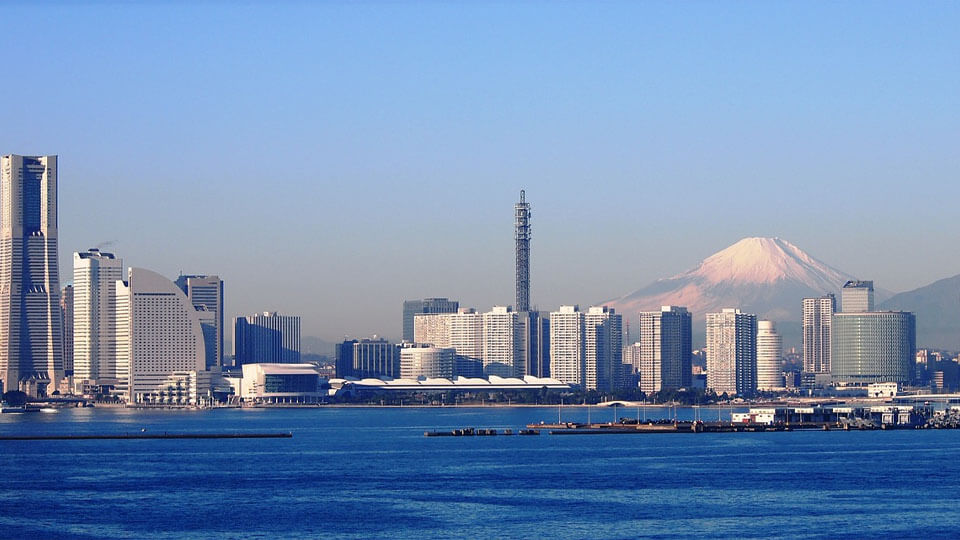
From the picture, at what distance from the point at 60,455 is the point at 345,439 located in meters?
25.7

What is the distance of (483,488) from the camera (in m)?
75.1

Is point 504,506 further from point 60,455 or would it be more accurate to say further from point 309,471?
point 60,455

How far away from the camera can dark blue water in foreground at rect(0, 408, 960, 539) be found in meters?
61.3

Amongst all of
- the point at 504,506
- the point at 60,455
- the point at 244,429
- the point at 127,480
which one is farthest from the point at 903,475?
the point at 244,429

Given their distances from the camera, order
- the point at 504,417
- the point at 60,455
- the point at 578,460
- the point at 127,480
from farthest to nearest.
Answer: the point at 504,417 < the point at 60,455 < the point at 578,460 < the point at 127,480

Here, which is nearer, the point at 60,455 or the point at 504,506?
the point at 504,506

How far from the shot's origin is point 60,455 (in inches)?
3942

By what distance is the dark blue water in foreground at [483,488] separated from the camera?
61312 mm

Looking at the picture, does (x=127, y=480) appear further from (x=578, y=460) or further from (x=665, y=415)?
(x=665, y=415)

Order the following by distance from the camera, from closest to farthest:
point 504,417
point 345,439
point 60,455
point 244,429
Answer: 1. point 60,455
2. point 345,439
3. point 244,429
4. point 504,417

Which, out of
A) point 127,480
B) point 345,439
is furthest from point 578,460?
point 345,439

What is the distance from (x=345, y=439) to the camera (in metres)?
122

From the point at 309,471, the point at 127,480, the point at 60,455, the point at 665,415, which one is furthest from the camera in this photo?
the point at 665,415

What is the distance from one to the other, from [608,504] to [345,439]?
55.1m
